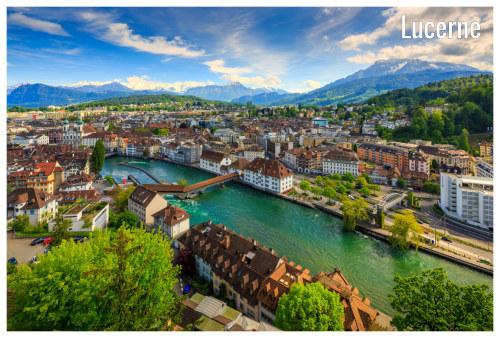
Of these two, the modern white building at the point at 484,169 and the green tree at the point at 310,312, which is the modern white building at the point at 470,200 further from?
the green tree at the point at 310,312

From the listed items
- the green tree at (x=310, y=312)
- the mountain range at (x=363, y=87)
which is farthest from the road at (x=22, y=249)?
the mountain range at (x=363, y=87)

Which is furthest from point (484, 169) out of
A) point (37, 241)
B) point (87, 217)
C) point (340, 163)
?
point (37, 241)

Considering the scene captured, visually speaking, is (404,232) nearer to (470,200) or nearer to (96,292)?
(470,200)

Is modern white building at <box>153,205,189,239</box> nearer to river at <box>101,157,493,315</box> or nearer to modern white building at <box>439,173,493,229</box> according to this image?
river at <box>101,157,493,315</box>

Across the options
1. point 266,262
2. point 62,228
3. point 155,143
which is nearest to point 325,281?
point 266,262

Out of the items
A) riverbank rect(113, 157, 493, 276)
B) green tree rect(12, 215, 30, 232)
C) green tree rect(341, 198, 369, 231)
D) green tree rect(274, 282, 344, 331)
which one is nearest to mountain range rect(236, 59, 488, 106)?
riverbank rect(113, 157, 493, 276)

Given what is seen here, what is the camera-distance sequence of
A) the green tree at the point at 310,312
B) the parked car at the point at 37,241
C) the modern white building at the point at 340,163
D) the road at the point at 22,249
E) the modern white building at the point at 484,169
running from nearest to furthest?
1. the green tree at the point at 310,312
2. the road at the point at 22,249
3. the parked car at the point at 37,241
4. the modern white building at the point at 484,169
5. the modern white building at the point at 340,163

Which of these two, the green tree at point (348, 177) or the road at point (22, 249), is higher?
the green tree at point (348, 177)
